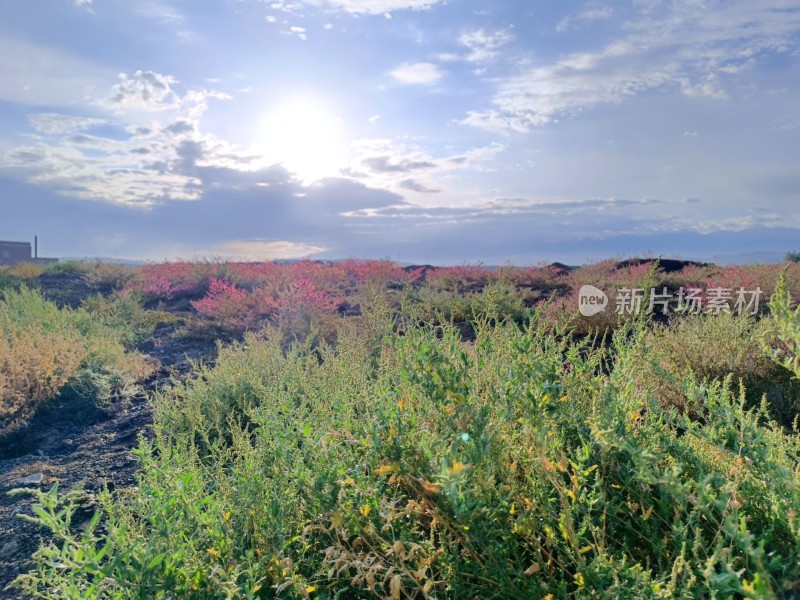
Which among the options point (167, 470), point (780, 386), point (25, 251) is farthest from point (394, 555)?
point (25, 251)

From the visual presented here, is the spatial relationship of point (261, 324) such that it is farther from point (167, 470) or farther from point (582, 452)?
point (582, 452)

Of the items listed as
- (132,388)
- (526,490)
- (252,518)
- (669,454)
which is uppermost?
(669,454)

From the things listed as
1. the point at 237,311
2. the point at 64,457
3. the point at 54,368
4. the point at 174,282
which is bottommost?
the point at 64,457

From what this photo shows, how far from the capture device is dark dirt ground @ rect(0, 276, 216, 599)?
3.05 metres

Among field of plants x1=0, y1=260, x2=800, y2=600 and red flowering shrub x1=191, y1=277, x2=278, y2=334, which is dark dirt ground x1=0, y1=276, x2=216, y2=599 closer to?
field of plants x1=0, y1=260, x2=800, y2=600

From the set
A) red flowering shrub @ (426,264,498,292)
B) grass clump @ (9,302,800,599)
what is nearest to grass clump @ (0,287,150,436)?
grass clump @ (9,302,800,599)

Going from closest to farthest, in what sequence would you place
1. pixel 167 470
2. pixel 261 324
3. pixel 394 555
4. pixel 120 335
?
pixel 394 555 < pixel 167 470 < pixel 120 335 < pixel 261 324

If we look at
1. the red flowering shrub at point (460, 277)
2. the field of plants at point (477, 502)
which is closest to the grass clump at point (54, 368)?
the field of plants at point (477, 502)

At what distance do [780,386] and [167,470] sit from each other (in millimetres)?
3885

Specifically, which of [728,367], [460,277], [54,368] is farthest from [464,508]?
[460,277]

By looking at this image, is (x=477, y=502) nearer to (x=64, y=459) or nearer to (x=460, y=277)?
(x=64, y=459)

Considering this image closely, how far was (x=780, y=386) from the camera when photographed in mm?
4098

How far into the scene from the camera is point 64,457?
413cm

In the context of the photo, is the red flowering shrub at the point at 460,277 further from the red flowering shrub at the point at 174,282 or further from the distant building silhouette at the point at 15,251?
the distant building silhouette at the point at 15,251
